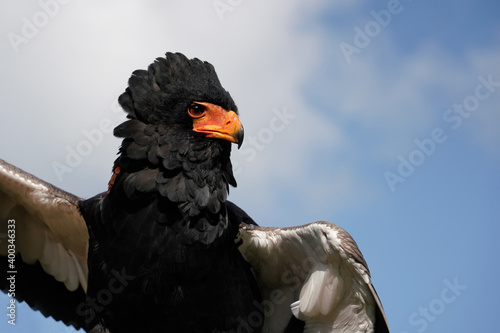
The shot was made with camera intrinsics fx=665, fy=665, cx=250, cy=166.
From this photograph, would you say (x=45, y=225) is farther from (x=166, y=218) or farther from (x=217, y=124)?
(x=217, y=124)

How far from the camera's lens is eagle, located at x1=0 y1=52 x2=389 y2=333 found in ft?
21.7

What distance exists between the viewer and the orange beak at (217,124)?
22.1ft

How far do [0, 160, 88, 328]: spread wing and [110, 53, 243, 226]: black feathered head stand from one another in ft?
4.90

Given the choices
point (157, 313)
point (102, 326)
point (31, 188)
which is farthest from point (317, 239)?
point (31, 188)

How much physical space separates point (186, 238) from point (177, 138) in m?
1.00

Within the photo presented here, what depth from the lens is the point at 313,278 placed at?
7.30 meters

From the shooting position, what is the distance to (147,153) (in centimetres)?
666

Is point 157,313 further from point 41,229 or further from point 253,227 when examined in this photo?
point 41,229

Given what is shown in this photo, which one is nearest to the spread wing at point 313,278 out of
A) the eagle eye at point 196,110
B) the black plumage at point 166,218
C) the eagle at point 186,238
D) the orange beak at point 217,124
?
the eagle at point 186,238

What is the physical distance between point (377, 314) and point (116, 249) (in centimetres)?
273

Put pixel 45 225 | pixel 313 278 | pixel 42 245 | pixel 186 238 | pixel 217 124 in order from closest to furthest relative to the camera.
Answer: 1. pixel 186 238
2. pixel 217 124
3. pixel 313 278
4. pixel 45 225
5. pixel 42 245

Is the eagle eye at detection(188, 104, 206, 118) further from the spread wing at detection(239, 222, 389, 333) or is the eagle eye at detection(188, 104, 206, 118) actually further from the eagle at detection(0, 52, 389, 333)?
the spread wing at detection(239, 222, 389, 333)

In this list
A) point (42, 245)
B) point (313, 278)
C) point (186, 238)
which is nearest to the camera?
point (186, 238)

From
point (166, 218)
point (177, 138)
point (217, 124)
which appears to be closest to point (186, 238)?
point (166, 218)
